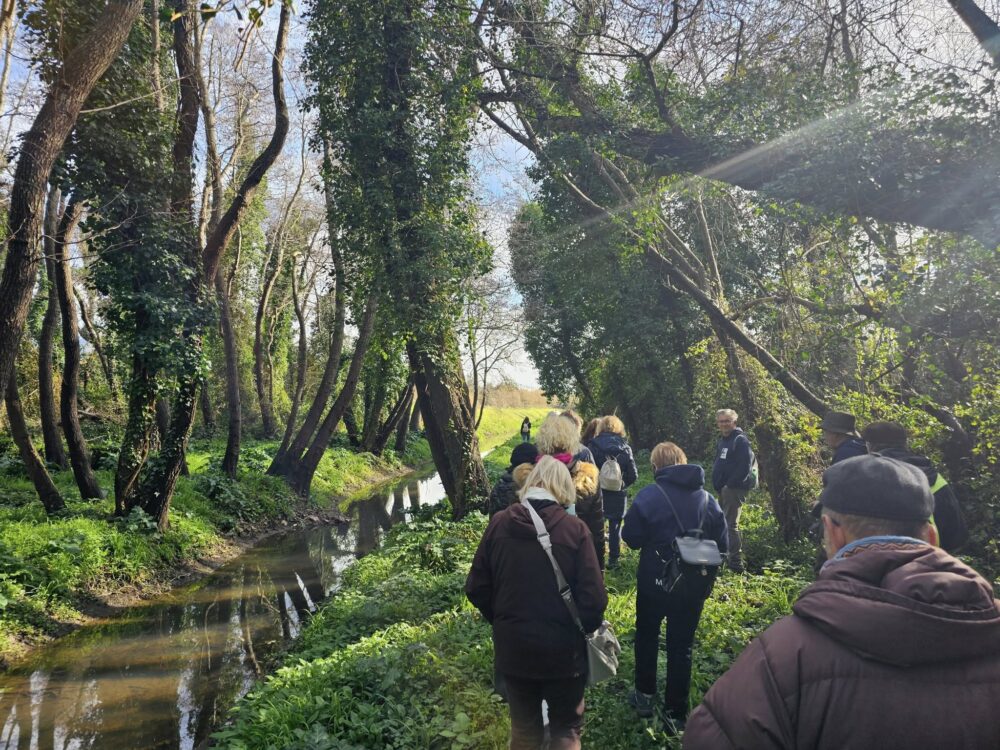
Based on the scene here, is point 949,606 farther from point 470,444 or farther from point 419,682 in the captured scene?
point 470,444

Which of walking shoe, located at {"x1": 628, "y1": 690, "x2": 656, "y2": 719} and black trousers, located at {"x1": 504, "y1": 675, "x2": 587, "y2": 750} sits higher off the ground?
black trousers, located at {"x1": 504, "y1": 675, "x2": 587, "y2": 750}

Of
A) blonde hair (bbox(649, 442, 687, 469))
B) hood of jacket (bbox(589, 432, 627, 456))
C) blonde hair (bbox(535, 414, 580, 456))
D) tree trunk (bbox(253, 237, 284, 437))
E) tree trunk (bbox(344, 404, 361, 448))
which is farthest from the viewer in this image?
tree trunk (bbox(344, 404, 361, 448))

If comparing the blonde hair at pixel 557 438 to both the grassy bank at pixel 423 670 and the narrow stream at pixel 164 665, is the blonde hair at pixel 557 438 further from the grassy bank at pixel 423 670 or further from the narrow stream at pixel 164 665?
the narrow stream at pixel 164 665

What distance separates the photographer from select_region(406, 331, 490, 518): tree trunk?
1012cm

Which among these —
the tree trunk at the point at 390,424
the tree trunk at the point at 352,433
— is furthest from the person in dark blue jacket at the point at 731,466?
the tree trunk at the point at 352,433

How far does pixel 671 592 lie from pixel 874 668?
2.84 metres

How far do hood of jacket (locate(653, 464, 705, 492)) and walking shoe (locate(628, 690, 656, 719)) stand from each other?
1.45 m

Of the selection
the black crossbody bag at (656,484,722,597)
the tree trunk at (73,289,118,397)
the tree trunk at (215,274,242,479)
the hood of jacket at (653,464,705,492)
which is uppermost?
the tree trunk at (73,289,118,397)

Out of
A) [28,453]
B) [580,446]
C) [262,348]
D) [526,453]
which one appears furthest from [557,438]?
[262,348]

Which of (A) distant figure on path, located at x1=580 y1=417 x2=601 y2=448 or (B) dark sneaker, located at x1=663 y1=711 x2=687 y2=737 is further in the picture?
(A) distant figure on path, located at x1=580 y1=417 x2=601 y2=448

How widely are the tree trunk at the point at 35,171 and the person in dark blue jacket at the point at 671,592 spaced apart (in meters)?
5.88

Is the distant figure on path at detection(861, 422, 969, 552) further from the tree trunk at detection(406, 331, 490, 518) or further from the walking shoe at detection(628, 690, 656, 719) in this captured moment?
the tree trunk at detection(406, 331, 490, 518)

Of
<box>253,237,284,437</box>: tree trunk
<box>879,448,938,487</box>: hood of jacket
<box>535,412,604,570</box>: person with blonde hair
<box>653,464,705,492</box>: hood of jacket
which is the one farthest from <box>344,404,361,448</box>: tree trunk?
<box>879,448,938,487</box>: hood of jacket

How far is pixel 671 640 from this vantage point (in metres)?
4.11
